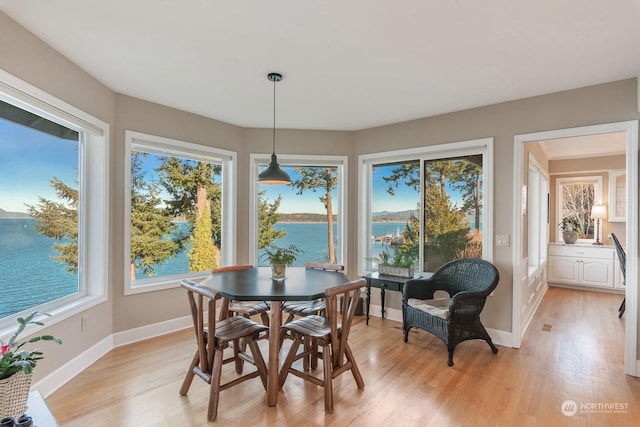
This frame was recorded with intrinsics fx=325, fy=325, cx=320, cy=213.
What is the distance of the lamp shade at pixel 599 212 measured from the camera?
587 cm

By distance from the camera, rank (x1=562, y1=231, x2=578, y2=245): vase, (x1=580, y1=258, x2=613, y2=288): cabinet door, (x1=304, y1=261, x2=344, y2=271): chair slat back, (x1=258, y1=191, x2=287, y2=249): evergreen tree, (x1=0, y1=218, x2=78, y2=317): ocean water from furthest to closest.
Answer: (x1=562, y1=231, x2=578, y2=245): vase, (x1=580, y1=258, x2=613, y2=288): cabinet door, (x1=258, y1=191, x2=287, y2=249): evergreen tree, (x1=304, y1=261, x2=344, y2=271): chair slat back, (x1=0, y1=218, x2=78, y2=317): ocean water

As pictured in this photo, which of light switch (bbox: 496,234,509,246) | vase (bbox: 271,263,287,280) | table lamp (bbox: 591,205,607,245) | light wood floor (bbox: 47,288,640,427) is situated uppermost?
table lamp (bbox: 591,205,607,245)

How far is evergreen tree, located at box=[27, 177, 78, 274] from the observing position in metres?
2.58

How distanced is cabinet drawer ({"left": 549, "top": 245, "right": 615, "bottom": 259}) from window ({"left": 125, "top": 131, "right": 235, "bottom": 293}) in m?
5.85

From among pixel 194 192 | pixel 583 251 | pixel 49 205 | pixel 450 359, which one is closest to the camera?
pixel 49 205

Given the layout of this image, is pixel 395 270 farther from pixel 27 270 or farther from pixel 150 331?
pixel 27 270

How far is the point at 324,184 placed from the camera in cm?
473

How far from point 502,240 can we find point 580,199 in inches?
168

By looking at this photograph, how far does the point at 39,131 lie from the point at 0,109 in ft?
1.14

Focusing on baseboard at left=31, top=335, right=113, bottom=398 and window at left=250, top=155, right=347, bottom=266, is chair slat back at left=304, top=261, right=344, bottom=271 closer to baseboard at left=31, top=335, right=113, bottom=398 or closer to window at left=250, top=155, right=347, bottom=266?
window at left=250, top=155, right=347, bottom=266

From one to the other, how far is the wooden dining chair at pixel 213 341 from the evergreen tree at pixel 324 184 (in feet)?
7.64

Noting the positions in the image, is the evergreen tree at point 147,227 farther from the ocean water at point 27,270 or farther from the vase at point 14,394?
the vase at point 14,394

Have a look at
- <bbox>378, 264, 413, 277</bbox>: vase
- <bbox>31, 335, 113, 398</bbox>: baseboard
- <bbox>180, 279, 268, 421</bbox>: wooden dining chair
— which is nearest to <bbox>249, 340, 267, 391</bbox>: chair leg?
<bbox>180, 279, 268, 421</bbox>: wooden dining chair

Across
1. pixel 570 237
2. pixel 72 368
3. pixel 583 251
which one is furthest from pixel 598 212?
pixel 72 368
